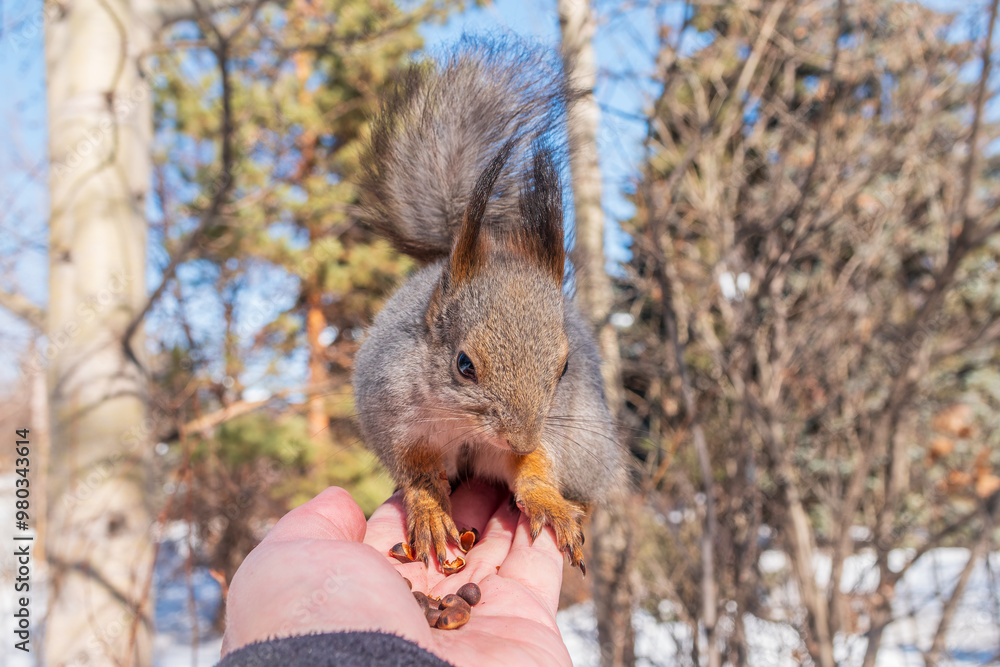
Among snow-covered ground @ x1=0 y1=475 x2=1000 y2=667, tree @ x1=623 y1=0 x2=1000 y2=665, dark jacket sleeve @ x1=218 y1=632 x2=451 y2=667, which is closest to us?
dark jacket sleeve @ x1=218 y1=632 x2=451 y2=667

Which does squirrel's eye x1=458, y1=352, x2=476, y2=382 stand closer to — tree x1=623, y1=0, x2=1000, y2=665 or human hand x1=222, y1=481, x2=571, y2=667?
human hand x1=222, y1=481, x2=571, y2=667

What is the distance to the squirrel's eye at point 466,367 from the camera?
145 centimetres

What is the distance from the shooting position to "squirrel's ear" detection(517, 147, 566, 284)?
60.9 inches

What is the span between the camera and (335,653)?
963mm

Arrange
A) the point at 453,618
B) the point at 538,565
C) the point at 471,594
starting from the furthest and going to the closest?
the point at 538,565 → the point at 471,594 → the point at 453,618

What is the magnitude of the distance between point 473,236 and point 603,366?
4.39 ft

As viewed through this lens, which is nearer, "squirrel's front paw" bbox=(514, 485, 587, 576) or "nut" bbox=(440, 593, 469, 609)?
Result: "nut" bbox=(440, 593, 469, 609)

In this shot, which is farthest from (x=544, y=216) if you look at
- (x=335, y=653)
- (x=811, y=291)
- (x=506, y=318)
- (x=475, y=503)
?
(x=811, y=291)

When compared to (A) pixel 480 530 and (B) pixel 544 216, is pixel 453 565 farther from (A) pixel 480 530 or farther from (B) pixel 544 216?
(B) pixel 544 216

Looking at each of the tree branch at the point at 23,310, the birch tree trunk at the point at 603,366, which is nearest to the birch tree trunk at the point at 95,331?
the tree branch at the point at 23,310

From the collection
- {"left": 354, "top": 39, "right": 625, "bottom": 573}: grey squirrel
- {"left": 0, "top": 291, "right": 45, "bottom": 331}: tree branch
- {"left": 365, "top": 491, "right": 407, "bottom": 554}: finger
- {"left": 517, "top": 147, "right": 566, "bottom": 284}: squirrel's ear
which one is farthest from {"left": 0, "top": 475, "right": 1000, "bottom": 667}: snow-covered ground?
{"left": 517, "top": 147, "right": 566, "bottom": 284}: squirrel's ear

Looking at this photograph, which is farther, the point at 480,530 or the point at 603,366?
the point at 603,366

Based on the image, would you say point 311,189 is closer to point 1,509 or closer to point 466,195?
point 1,509

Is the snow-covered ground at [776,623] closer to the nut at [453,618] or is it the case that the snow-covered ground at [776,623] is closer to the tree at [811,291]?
the tree at [811,291]
